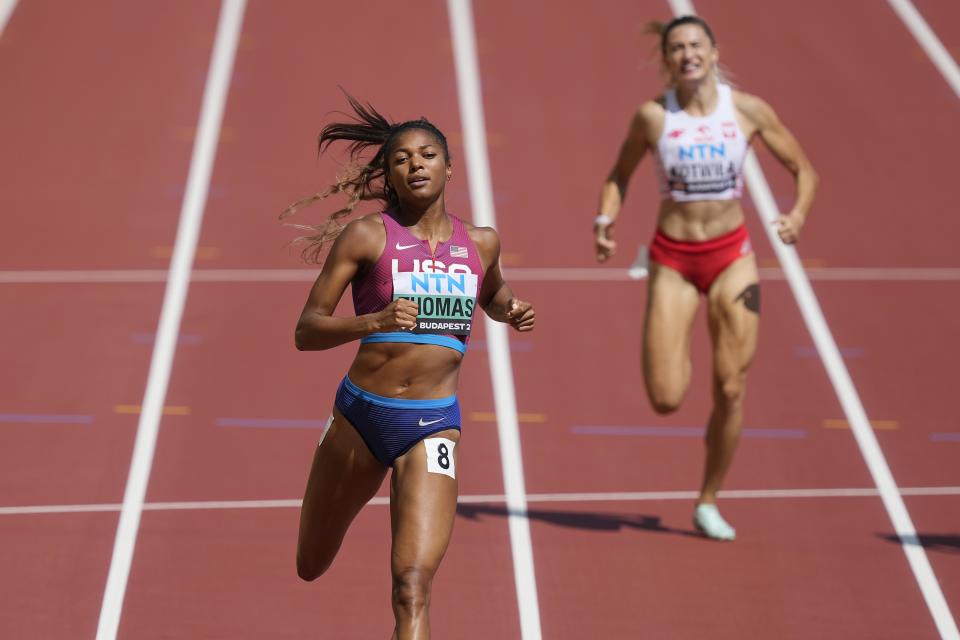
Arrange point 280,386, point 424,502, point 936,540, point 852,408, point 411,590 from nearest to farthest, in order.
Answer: point 411,590 → point 424,502 → point 936,540 → point 852,408 → point 280,386

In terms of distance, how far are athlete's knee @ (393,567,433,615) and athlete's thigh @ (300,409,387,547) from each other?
513mm

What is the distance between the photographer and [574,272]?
11.5 m

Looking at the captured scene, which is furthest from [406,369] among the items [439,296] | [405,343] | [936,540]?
[936,540]

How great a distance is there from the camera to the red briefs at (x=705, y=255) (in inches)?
319

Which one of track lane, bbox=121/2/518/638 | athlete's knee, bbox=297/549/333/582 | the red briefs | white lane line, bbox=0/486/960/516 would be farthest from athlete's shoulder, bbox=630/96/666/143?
athlete's knee, bbox=297/549/333/582

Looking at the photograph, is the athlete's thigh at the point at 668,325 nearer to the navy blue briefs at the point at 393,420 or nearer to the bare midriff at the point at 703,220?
the bare midriff at the point at 703,220

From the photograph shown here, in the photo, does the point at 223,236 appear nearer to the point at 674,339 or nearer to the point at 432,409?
the point at 674,339

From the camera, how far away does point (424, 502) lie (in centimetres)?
573

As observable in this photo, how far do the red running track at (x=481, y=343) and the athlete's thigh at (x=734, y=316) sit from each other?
857mm

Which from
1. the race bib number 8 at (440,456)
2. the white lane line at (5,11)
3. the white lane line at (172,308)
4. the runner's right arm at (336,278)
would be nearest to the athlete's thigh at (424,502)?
the race bib number 8 at (440,456)

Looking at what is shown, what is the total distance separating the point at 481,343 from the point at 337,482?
4505 millimetres

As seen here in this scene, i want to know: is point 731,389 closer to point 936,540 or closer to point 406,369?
point 936,540

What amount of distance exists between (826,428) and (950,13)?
775cm

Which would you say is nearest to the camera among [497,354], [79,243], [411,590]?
[411,590]
